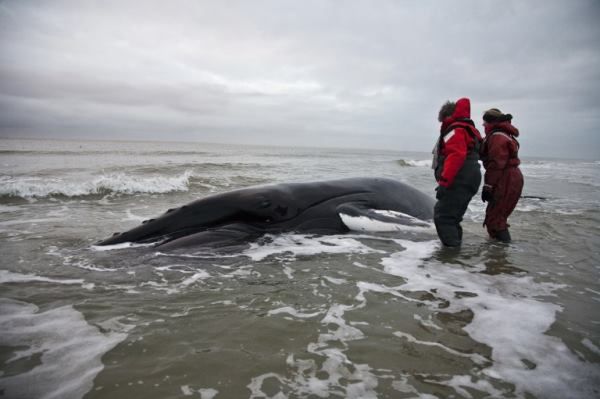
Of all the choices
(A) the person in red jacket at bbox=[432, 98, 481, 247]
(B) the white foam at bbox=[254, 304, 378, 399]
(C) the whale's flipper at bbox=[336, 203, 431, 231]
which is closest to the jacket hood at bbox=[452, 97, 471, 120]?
(A) the person in red jacket at bbox=[432, 98, 481, 247]

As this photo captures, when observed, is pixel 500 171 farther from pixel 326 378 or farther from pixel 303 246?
pixel 326 378

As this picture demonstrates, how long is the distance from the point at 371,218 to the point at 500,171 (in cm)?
264

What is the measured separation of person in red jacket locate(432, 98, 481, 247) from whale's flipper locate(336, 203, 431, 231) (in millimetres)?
987

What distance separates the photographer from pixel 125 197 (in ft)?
44.3

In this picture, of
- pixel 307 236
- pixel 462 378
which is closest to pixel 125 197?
pixel 307 236

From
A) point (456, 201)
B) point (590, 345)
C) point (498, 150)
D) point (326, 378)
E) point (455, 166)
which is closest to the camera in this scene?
point (326, 378)

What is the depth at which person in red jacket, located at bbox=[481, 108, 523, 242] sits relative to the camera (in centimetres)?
705

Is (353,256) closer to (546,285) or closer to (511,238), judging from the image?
(546,285)

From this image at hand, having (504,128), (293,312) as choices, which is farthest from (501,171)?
(293,312)

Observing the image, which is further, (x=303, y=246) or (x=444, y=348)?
(x=303, y=246)

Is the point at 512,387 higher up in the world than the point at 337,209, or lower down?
lower down

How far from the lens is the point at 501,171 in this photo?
713cm

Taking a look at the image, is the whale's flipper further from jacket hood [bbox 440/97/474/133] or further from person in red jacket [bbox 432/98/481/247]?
jacket hood [bbox 440/97/474/133]

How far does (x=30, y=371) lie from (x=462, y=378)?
11.0 feet
